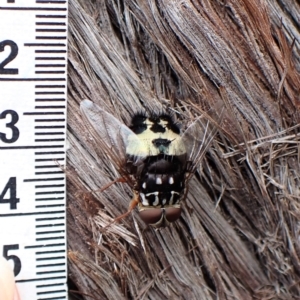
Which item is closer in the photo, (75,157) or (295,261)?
(75,157)

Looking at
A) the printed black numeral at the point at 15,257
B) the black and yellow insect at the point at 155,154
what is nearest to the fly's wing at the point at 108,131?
the black and yellow insect at the point at 155,154

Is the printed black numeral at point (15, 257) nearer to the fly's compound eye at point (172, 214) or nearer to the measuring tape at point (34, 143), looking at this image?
the measuring tape at point (34, 143)

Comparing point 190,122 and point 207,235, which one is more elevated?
point 190,122

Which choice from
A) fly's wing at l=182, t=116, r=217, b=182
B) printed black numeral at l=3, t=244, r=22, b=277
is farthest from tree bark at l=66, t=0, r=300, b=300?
printed black numeral at l=3, t=244, r=22, b=277

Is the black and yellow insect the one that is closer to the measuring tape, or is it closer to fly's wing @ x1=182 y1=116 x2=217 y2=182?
fly's wing @ x1=182 y1=116 x2=217 y2=182

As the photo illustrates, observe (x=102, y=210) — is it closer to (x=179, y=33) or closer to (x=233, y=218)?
(x=233, y=218)

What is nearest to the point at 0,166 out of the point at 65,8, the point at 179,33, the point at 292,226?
the point at 65,8

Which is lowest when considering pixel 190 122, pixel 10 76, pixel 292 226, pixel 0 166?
pixel 292 226
